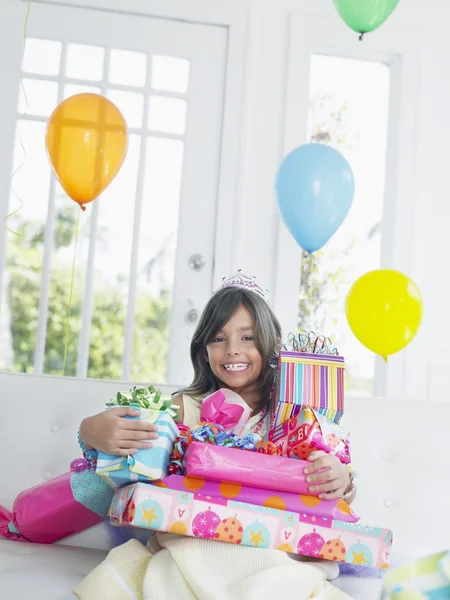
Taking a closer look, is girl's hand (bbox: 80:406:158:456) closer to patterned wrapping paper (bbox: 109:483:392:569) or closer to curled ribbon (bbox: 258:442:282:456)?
patterned wrapping paper (bbox: 109:483:392:569)

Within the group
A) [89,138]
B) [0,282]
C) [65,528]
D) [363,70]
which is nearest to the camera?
[65,528]

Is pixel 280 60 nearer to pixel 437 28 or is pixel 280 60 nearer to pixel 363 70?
pixel 437 28

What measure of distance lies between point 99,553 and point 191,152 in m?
1.96

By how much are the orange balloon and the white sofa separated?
3.16ft

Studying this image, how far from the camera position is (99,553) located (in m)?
1.61

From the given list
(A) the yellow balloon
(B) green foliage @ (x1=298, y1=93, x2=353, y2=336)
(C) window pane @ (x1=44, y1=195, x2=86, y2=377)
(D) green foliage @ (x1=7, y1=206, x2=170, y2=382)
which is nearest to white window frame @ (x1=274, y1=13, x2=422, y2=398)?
(A) the yellow balloon

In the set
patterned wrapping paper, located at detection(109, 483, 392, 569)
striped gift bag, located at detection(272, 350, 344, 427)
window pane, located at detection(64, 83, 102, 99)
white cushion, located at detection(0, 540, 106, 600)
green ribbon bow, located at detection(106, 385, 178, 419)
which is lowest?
white cushion, located at detection(0, 540, 106, 600)

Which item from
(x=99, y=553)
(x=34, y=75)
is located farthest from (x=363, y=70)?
(x=99, y=553)

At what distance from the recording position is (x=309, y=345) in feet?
5.50

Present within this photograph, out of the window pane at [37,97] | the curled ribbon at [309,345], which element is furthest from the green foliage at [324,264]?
the curled ribbon at [309,345]

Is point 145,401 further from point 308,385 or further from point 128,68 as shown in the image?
point 128,68

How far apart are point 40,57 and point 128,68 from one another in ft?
1.16

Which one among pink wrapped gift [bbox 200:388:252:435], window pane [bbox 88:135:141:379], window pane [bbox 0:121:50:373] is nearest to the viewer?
pink wrapped gift [bbox 200:388:252:435]

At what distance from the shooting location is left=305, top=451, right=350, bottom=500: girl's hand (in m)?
1.37
